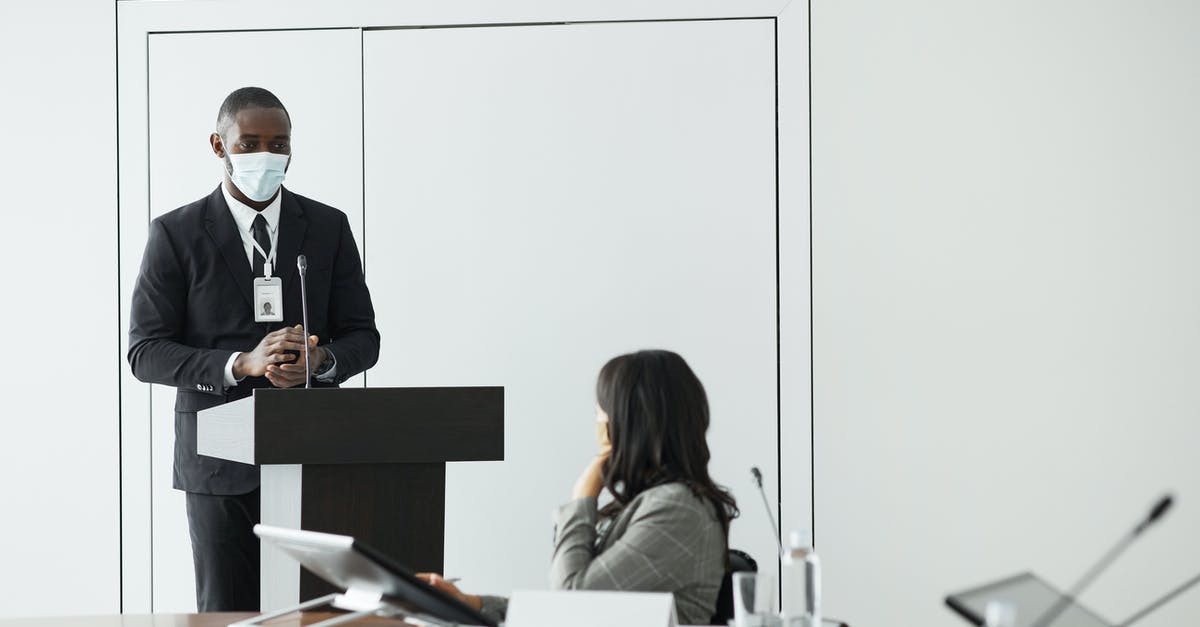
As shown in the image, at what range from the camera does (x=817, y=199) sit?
3904mm

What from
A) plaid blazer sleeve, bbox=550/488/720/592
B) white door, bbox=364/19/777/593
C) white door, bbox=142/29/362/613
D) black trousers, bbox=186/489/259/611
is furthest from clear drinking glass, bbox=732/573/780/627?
white door, bbox=142/29/362/613

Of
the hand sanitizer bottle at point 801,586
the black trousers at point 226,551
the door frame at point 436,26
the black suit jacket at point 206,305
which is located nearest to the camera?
the hand sanitizer bottle at point 801,586

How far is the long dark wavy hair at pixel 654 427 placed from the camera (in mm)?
2104

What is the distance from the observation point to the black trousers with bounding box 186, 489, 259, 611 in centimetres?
255

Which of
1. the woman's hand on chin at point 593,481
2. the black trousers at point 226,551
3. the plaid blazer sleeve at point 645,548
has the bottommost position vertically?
→ the black trousers at point 226,551

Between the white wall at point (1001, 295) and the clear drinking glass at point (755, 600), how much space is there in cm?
247

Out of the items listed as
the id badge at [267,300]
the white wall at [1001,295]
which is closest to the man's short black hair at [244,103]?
the id badge at [267,300]

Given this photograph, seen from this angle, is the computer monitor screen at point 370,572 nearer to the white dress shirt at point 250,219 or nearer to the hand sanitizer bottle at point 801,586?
the hand sanitizer bottle at point 801,586

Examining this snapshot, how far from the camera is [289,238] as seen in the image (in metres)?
2.81

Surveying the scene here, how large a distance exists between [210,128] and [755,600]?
10.5ft

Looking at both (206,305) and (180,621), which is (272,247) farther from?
(180,621)

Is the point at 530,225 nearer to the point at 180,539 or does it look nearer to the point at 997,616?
the point at 180,539

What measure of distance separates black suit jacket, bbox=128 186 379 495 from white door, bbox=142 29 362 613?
3.88 feet

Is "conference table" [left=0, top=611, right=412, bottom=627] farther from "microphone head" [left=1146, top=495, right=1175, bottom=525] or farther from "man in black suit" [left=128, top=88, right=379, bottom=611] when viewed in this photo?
"microphone head" [left=1146, top=495, right=1175, bottom=525]
